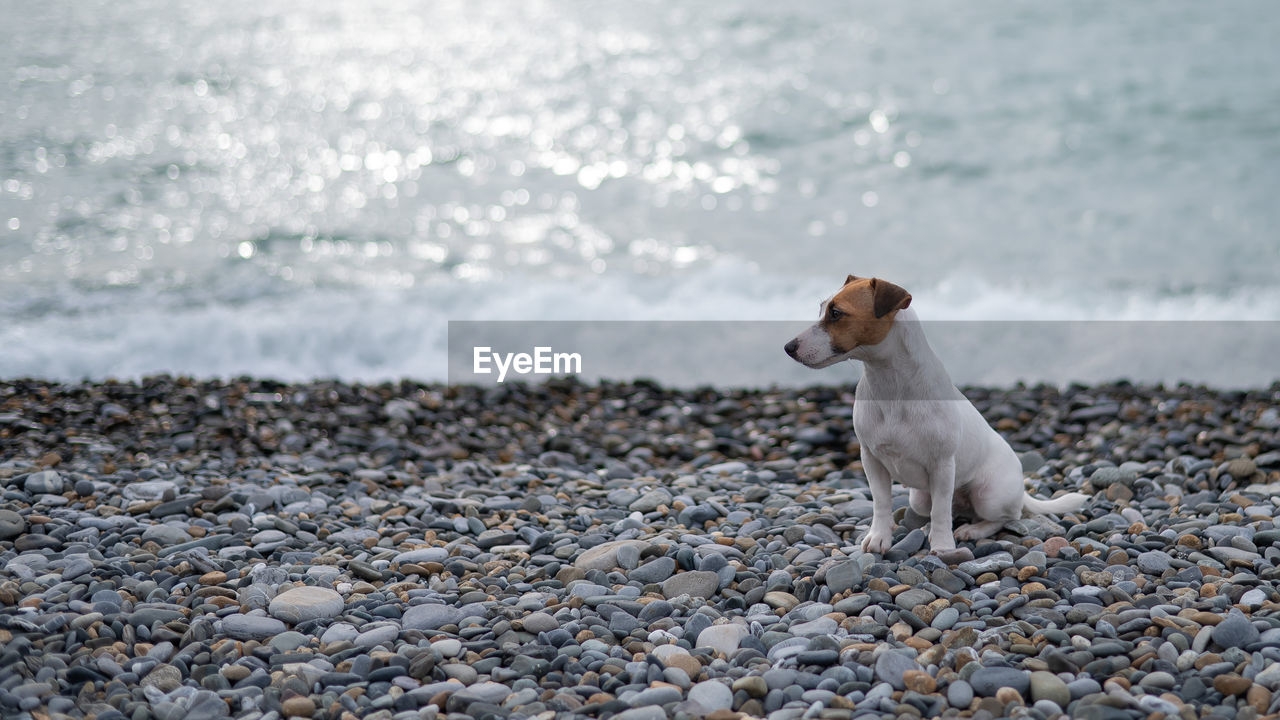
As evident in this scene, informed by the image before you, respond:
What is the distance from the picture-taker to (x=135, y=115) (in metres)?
16.6

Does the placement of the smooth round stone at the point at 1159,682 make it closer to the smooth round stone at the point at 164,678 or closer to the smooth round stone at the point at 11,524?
the smooth round stone at the point at 164,678

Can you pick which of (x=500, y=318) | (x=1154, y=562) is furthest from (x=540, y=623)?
(x=500, y=318)

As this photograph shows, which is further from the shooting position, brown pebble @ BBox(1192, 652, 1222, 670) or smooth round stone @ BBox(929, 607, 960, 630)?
smooth round stone @ BBox(929, 607, 960, 630)

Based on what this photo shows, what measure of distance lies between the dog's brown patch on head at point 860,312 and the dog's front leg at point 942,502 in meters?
0.68

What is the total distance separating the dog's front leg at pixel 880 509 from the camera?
4.19 metres

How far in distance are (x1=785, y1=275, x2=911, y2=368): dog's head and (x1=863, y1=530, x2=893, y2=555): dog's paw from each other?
3.15ft

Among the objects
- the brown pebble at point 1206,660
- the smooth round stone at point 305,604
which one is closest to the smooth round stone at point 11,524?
the smooth round stone at point 305,604

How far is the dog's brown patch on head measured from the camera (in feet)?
12.1

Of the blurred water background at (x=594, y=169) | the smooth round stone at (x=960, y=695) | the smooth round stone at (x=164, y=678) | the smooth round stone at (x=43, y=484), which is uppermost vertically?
the blurred water background at (x=594, y=169)

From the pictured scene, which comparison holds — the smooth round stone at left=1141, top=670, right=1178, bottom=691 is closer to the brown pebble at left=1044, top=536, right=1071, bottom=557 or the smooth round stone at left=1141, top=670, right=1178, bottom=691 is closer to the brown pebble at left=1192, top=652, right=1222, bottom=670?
the brown pebble at left=1192, top=652, right=1222, bottom=670

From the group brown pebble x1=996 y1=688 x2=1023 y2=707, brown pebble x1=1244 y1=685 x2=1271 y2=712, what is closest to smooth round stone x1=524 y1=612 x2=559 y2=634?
brown pebble x1=996 y1=688 x2=1023 y2=707

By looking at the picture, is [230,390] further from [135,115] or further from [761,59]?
[761,59]

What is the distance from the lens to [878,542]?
4.24m

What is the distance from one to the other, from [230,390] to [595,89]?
440 inches
